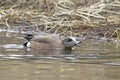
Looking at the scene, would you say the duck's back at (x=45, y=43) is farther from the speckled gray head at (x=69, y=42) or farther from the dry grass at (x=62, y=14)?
the dry grass at (x=62, y=14)

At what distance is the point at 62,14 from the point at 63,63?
5996 mm

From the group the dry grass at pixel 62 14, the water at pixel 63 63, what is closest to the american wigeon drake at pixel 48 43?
the water at pixel 63 63

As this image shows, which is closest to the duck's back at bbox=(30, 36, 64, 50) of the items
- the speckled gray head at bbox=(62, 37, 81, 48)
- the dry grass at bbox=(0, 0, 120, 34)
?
the speckled gray head at bbox=(62, 37, 81, 48)

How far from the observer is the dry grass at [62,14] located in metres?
14.6

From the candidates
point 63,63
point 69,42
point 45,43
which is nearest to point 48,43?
point 45,43

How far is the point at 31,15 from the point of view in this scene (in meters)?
16.0

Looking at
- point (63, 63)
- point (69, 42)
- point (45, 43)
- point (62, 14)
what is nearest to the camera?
point (63, 63)

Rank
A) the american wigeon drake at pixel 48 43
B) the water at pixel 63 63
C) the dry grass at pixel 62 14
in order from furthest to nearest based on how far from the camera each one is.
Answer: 1. the dry grass at pixel 62 14
2. the american wigeon drake at pixel 48 43
3. the water at pixel 63 63

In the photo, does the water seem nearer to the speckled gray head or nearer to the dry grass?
the speckled gray head

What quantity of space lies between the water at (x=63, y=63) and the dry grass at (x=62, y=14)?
208 cm

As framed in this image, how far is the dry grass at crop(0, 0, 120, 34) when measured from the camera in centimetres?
1458

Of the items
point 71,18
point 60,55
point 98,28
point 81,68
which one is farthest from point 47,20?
point 81,68

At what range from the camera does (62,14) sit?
50.8 ft

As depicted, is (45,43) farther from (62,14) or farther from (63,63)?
(62,14)
